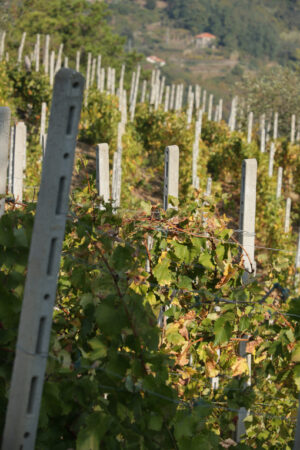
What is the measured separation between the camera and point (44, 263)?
5.58 feet

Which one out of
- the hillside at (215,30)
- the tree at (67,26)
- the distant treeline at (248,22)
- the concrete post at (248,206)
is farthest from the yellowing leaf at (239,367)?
the distant treeline at (248,22)

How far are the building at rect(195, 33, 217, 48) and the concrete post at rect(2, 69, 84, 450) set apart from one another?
120900 mm

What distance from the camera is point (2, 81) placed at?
15.1 metres

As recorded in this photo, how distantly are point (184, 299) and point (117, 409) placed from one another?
1032 millimetres

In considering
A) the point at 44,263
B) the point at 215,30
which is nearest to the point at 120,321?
the point at 44,263

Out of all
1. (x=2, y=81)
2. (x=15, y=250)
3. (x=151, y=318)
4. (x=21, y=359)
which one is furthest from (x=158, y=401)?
(x=2, y=81)

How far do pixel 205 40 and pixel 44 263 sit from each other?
122470 mm

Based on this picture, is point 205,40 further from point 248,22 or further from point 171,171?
point 171,171

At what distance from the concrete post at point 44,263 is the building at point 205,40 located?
121 meters

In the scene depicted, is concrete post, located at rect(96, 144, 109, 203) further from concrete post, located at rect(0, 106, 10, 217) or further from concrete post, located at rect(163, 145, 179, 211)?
→ concrete post, located at rect(0, 106, 10, 217)

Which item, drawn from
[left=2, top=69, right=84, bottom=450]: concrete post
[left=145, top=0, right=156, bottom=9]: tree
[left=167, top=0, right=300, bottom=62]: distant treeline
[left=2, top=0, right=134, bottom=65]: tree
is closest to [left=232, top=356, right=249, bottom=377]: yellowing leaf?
[left=2, top=69, right=84, bottom=450]: concrete post

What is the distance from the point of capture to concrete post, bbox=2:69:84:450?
1.67 meters

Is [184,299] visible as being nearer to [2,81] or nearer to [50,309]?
[50,309]

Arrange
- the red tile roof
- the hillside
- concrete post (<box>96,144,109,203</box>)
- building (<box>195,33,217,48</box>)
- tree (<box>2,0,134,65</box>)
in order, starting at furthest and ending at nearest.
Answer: the red tile roof, building (<box>195,33,217,48</box>), the hillside, tree (<box>2,0,134,65</box>), concrete post (<box>96,144,109,203</box>)
